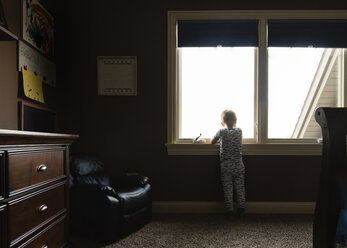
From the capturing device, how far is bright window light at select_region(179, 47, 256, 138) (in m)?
3.24

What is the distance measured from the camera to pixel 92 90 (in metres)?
3.15

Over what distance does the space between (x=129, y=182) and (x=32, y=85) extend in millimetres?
1309

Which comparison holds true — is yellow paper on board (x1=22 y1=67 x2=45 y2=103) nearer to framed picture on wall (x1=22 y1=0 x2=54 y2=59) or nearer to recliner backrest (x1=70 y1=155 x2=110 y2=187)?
framed picture on wall (x1=22 y1=0 x2=54 y2=59)

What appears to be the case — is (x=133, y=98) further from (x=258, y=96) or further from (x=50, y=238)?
(x=50, y=238)

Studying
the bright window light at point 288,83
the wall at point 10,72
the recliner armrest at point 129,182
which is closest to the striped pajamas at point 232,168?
the bright window light at point 288,83

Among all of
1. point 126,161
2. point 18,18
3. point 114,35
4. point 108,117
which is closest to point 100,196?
point 126,161

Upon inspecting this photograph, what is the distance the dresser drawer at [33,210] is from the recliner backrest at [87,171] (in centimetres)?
83

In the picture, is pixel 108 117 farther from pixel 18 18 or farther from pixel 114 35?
pixel 18 18

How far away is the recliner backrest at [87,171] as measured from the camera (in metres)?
2.58

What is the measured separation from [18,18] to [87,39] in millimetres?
1011

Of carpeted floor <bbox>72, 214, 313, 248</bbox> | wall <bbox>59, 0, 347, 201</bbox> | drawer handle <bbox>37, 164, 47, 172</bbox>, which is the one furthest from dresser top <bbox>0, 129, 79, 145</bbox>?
wall <bbox>59, 0, 347, 201</bbox>

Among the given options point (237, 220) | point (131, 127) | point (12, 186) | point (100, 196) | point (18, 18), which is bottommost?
point (237, 220)

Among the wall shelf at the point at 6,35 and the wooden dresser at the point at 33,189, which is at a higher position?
the wall shelf at the point at 6,35

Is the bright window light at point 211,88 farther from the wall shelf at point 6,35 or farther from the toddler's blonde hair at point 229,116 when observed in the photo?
the wall shelf at point 6,35
